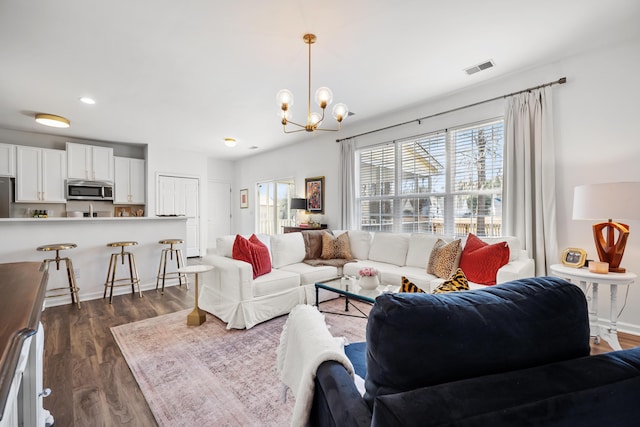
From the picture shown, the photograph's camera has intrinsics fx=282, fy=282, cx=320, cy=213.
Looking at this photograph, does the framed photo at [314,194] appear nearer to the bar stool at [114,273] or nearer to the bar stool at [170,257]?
the bar stool at [170,257]

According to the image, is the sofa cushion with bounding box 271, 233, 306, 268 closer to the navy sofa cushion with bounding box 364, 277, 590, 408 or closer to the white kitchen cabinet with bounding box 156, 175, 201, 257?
the navy sofa cushion with bounding box 364, 277, 590, 408

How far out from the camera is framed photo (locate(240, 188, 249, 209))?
300 inches

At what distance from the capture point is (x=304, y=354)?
1016 millimetres

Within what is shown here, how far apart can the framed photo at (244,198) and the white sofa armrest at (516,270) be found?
6243mm

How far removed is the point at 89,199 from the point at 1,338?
6441 mm

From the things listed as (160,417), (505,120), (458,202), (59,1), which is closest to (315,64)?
(59,1)

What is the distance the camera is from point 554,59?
2896 millimetres

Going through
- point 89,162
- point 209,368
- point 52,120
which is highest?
point 52,120

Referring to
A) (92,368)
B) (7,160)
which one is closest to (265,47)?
(92,368)

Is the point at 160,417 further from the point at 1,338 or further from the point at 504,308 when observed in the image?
the point at 504,308

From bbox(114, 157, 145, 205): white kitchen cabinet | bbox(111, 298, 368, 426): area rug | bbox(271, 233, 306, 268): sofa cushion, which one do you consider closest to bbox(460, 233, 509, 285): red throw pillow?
bbox(111, 298, 368, 426): area rug

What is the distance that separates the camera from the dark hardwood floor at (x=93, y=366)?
1.63m

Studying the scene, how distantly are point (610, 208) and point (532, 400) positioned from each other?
94.6 inches

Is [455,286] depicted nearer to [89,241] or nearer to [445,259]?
[445,259]
